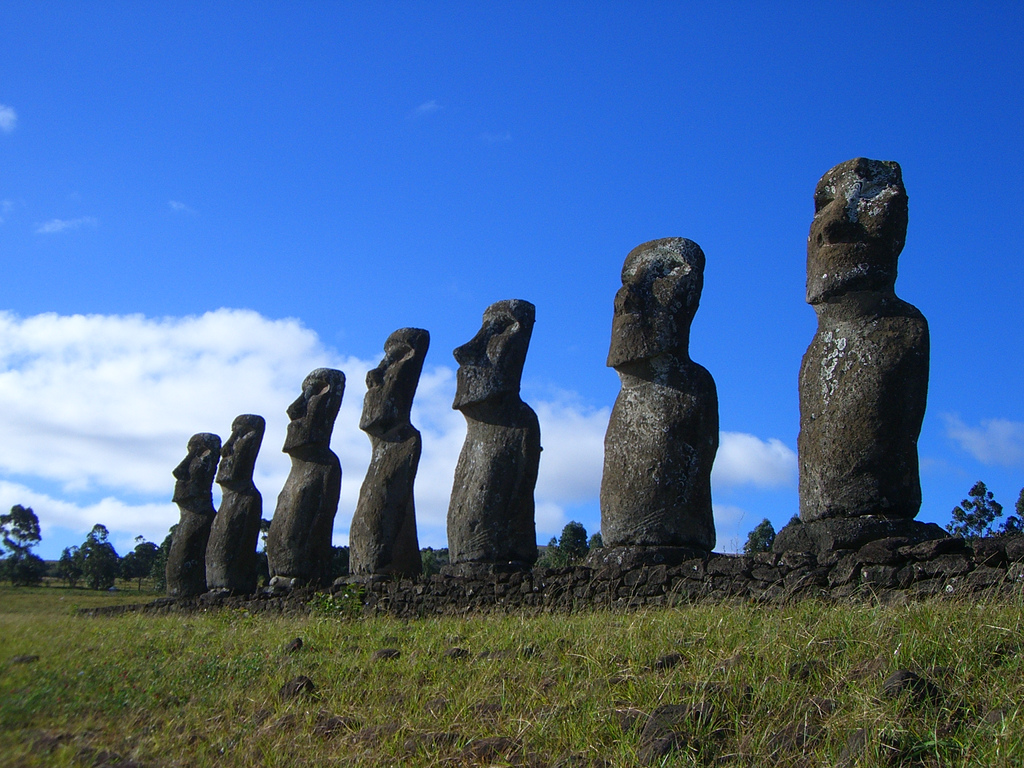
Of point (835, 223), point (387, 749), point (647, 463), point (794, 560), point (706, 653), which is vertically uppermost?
point (835, 223)

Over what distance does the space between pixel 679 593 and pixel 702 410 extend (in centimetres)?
199

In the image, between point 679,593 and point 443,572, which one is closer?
point 679,593

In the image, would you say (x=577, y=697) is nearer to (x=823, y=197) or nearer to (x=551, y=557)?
(x=823, y=197)

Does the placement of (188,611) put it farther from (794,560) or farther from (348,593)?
(794,560)

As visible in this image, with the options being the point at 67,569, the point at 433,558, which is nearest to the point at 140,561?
the point at 433,558

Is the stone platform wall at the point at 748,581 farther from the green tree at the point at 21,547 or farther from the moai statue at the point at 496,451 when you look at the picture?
the green tree at the point at 21,547

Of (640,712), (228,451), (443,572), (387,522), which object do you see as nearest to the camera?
(640,712)

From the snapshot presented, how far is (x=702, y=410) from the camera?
10.0 m

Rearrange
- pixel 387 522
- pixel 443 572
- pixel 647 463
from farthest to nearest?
pixel 387 522 < pixel 443 572 < pixel 647 463

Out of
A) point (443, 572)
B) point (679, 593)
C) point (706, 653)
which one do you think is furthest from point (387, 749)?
point (443, 572)

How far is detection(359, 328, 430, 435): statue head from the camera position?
44.9 ft

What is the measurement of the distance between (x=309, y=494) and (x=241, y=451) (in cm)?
250

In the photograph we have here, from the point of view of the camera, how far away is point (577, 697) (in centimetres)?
574

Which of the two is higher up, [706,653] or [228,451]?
[228,451]
